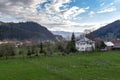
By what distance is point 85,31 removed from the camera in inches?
6348

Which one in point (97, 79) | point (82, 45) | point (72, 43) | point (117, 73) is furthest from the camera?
point (82, 45)

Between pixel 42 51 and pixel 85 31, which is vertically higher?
pixel 85 31

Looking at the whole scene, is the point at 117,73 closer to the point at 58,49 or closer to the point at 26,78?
the point at 26,78

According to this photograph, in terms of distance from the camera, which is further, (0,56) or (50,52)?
(50,52)

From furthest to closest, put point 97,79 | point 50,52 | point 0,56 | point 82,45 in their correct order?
point 82,45 → point 50,52 → point 0,56 → point 97,79

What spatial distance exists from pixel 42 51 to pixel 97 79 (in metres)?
58.9

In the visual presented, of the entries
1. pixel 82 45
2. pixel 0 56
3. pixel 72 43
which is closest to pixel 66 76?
pixel 0 56

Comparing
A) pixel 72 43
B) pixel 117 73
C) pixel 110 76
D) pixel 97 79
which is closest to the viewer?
pixel 97 79

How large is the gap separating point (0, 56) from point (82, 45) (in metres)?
52.2

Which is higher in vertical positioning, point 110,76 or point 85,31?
point 85,31

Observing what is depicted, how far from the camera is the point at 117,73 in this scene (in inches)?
1491

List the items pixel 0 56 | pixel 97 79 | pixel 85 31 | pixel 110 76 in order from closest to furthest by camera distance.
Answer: pixel 97 79
pixel 110 76
pixel 0 56
pixel 85 31

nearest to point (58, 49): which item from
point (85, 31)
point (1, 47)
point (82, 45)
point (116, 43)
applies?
point (82, 45)

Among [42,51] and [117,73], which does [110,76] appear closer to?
[117,73]
